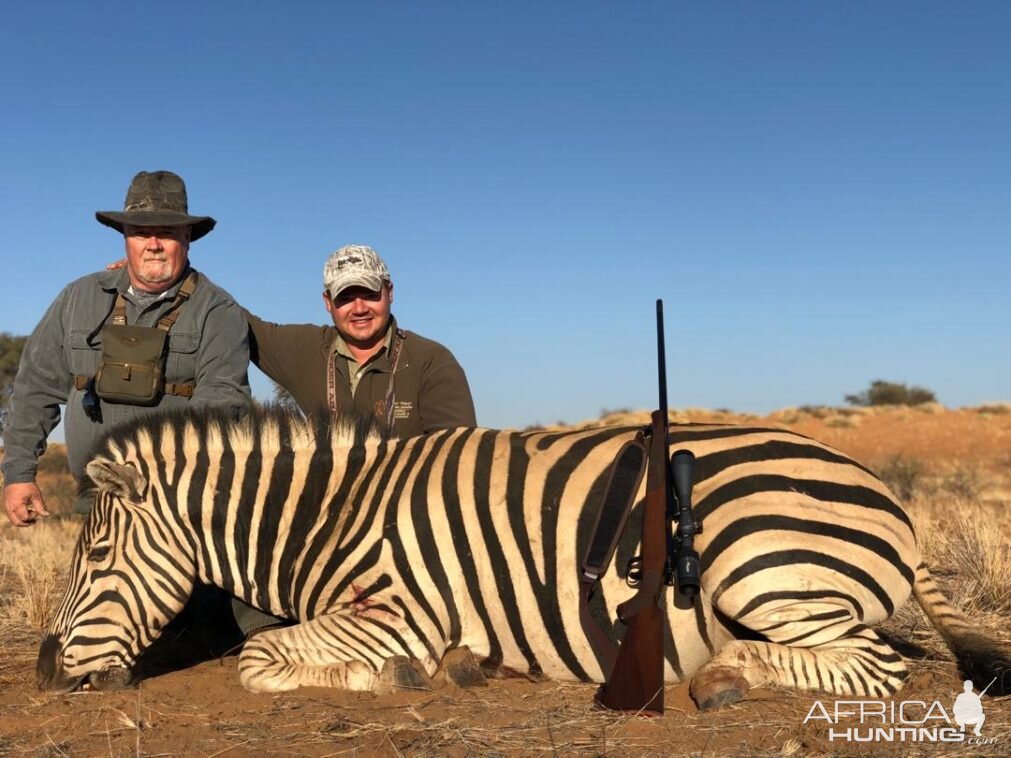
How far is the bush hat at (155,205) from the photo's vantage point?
17.5 feet

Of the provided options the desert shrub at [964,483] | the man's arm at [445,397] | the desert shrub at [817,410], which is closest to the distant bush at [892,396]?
the desert shrub at [817,410]

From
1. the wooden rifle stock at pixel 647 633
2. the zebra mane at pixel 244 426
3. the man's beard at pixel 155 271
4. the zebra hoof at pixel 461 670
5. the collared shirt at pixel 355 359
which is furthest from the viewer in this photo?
the collared shirt at pixel 355 359

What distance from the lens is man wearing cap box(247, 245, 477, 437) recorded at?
19.2 feet

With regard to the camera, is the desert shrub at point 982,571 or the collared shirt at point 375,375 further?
the collared shirt at point 375,375

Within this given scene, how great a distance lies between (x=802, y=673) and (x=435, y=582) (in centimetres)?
152

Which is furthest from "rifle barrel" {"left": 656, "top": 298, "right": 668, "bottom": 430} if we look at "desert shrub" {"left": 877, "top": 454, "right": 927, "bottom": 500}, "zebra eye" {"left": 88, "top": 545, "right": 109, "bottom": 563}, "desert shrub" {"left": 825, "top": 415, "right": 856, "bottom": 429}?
"desert shrub" {"left": 825, "top": 415, "right": 856, "bottom": 429}

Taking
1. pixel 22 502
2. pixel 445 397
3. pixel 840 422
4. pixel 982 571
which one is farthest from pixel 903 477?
pixel 840 422

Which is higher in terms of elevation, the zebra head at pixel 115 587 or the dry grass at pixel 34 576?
the zebra head at pixel 115 587

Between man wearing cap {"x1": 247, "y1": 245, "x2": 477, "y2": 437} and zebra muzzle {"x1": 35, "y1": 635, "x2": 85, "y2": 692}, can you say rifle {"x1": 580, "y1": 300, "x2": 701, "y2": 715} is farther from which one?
zebra muzzle {"x1": 35, "y1": 635, "x2": 85, "y2": 692}

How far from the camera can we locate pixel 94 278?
5535mm

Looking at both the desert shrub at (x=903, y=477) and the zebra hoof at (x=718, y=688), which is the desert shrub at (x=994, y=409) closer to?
the desert shrub at (x=903, y=477)

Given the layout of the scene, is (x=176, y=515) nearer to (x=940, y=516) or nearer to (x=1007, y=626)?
(x=1007, y=626)

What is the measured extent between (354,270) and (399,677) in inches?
104

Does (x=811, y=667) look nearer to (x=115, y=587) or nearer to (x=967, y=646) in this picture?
(x=967, y=646)
